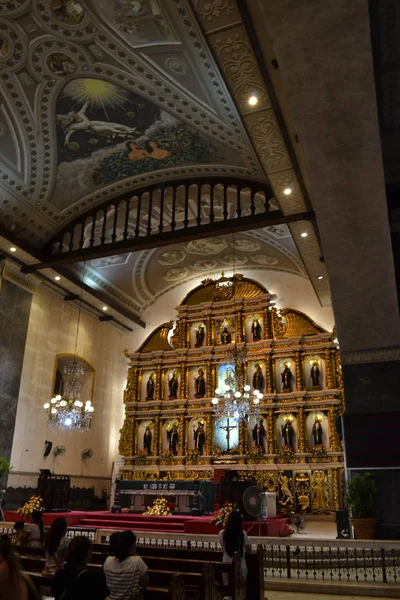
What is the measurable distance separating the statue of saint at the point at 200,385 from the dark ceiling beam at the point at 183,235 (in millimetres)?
6758

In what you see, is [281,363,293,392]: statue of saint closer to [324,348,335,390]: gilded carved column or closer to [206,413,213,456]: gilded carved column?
[324,348,335,390]: gilded carved column

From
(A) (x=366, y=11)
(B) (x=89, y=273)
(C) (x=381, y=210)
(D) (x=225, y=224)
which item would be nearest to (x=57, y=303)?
(B) (x=89, y=273)

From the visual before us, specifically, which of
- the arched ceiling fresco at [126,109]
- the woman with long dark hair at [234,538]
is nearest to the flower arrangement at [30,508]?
the arched ceiling fresco at [126,109]

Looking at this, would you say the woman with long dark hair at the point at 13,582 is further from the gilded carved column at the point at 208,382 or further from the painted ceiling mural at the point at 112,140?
the gilded carved column at the point at 208,382

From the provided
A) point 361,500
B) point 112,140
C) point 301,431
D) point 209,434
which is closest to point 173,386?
point 209,434

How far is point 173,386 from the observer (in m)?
18.7

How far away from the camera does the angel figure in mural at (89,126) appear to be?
1146cm

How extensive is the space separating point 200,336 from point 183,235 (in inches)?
277

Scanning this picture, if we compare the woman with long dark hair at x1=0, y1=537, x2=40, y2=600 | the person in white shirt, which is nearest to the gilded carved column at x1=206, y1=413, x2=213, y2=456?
the person in white shirt

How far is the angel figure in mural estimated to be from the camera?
11461 millimetres

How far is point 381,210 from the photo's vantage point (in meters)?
8.51

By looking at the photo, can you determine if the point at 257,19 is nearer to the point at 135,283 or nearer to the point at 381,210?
the point at 381,210

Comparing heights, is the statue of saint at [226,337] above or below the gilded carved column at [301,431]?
above

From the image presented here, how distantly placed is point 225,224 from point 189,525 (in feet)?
21.7
